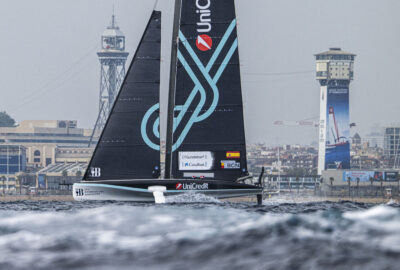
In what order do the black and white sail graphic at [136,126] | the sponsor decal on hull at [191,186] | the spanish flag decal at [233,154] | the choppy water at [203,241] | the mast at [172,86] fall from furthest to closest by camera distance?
the spanish flag decal at [233,154] < the mast at [172,86] < the black and white sail graphic at [136,126] < the sponsor decal on hull at [191,186] < the choppy water at [203,241]

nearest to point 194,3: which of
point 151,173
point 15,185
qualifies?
point 151,173

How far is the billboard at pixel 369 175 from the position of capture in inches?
6959

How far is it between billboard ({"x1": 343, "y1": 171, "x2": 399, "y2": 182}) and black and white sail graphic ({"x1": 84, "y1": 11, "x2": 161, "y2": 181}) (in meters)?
145

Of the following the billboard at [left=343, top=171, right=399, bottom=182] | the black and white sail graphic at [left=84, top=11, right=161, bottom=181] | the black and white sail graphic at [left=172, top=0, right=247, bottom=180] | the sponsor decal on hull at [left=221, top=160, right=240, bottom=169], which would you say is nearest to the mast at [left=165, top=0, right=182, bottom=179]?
the black and white sail graphic at [left=172, top=0, right=247, bottom=180]

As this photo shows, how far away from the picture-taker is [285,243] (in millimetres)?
14500

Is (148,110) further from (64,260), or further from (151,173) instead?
(64,260)

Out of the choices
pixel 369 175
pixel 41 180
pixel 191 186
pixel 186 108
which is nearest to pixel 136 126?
pixel 186 108

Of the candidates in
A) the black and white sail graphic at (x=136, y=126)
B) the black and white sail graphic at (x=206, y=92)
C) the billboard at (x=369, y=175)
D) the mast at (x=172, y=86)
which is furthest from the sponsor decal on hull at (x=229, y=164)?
the billboard at (x=369, y=175)

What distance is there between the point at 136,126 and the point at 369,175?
488 ft

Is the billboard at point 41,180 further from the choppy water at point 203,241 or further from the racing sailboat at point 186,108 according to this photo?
the choppy water at point 203,241

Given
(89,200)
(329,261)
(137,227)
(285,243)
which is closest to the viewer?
(329,261)

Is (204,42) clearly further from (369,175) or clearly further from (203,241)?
(369,175)

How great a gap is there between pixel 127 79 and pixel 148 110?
1318 mm

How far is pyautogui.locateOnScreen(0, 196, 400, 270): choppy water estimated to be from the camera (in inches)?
532
